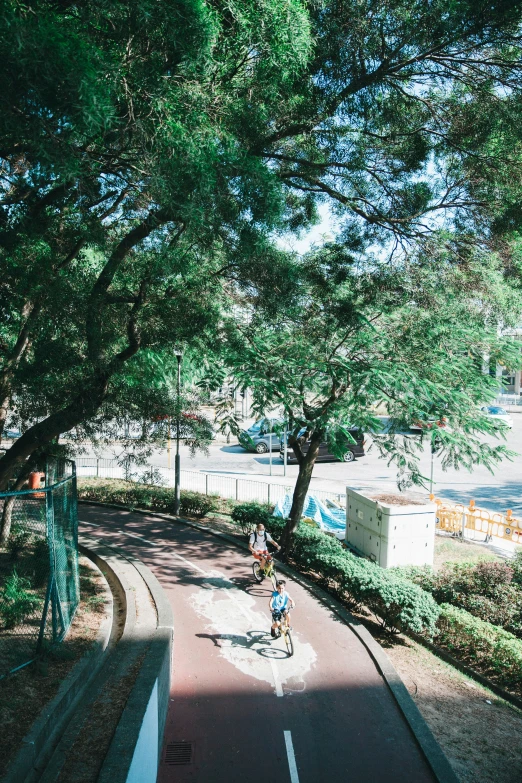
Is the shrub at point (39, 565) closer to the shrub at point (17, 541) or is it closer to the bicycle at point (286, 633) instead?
the shrub at point (17, 541)

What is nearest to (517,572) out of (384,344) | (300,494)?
(300,494)

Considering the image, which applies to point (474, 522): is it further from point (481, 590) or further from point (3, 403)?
point (3, 403)

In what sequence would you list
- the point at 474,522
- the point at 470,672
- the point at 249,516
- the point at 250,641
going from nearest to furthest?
the point at 250,641 → the point at 470,672 → the point at 249,516 → the point at 474,522

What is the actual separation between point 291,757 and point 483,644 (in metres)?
4.99

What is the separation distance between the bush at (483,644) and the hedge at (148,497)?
9.59m

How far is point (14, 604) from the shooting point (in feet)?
23.0

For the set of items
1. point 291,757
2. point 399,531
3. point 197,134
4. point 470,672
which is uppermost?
point 197,134

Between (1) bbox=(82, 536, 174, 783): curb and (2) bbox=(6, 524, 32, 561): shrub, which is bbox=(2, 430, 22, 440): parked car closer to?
(2) bbox=(6, 524, 32, 561): shrub

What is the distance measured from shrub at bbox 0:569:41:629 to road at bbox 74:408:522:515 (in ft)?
54.8

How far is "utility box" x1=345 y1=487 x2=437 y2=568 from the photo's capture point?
1493cm

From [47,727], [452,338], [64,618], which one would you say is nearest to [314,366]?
[452,338]

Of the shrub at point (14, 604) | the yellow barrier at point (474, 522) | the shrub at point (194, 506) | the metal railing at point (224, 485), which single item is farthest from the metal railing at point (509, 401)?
the shrub at point (14, 604)

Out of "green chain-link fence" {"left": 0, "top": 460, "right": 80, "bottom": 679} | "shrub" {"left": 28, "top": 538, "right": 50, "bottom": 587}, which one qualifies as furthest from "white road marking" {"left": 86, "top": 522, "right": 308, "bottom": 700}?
"shrub" {"left": 28, "top": 538, "right": 50, "bottom": 587}

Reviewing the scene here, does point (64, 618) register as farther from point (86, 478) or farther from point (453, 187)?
point (86, 478)
